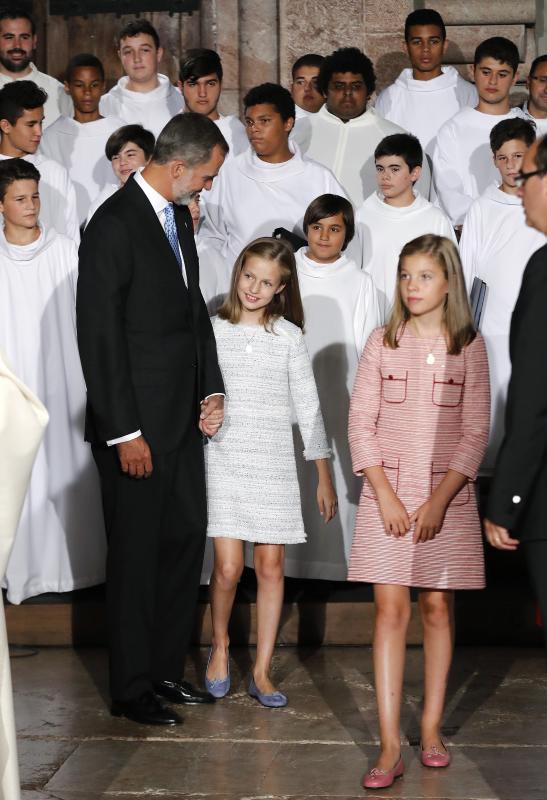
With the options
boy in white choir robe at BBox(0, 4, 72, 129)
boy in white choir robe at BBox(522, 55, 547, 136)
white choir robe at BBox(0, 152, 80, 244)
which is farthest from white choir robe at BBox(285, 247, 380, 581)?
boy in white choir robe at BBox(0, 4, 72, 129)

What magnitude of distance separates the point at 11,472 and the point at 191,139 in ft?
6.13

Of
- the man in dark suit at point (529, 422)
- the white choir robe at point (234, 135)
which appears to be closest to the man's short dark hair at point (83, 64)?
the white choir robe at point (234, 135)

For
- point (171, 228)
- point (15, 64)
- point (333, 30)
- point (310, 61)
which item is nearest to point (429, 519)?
point (171, 228)

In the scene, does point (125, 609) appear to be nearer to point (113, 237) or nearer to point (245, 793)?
point (245, 793)

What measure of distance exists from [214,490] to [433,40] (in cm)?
415

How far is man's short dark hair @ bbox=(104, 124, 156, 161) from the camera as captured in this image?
7.19 metres

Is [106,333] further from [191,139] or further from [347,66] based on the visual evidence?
[347,66]

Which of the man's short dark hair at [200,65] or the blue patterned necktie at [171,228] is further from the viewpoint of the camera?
the man's short dark hair at [200,65]

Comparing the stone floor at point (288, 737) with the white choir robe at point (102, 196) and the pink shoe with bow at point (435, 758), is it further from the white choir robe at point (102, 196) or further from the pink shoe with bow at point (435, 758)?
the white choir robe at point (102, 196)

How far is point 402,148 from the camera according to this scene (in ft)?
23.1

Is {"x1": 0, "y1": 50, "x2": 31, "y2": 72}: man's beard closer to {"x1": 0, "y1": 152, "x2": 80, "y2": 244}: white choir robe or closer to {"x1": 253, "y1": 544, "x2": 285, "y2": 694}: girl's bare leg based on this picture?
{"x1": 0, "y1": 152, "x2": 80, "y2": 244}: white choir robe

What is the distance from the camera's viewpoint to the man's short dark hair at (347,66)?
26.3 feet

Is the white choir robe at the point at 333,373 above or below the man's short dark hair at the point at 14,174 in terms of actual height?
below

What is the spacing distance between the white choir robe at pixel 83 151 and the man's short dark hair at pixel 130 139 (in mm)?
974
